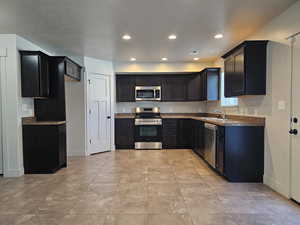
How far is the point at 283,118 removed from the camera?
8.53 ft

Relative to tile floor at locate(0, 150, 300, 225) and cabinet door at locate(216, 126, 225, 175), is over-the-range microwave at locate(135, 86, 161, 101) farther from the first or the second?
cabinet door at locate(216, 126, 225, 175)

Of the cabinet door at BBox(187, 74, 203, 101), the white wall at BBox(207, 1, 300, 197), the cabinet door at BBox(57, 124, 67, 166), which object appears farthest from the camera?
the cabinet door at BBox(187, 74, 203, 101)

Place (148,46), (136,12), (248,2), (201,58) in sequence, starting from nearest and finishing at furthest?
1. (248,2)
2. (136,12)
3. (148,46)
4. (201,58)

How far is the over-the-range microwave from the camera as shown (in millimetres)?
5664

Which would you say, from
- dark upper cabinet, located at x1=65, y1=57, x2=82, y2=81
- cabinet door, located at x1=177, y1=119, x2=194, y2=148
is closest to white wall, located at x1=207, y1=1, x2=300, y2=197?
cabinet door, located at x1=177, y1=119, x2=194, y2=148

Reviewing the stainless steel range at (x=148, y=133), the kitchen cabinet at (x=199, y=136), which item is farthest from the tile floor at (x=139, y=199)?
the stainless steel range at (x=148, y=133)

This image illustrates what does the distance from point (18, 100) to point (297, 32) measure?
446 centimetres

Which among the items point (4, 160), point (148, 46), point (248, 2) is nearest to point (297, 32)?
point (248, 2)

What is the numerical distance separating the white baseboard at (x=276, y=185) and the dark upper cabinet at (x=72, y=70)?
4.14 meters

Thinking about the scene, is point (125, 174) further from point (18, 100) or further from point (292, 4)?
point (292, 4)

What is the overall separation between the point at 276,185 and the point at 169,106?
12.3ft

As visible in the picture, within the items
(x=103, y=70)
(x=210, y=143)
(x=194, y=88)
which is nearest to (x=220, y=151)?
(x=210, y=143)

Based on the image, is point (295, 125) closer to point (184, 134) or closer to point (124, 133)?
point (184, 134)

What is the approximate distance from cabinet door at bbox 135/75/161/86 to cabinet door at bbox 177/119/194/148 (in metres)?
1.38
